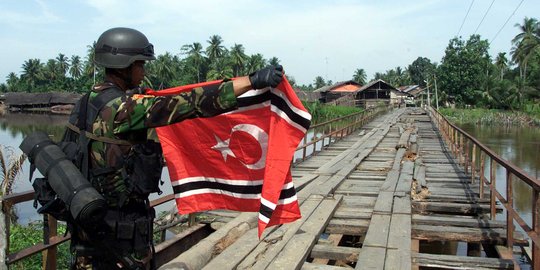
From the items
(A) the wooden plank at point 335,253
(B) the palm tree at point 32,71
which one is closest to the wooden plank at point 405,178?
(A) the wooden plank at point 335,253

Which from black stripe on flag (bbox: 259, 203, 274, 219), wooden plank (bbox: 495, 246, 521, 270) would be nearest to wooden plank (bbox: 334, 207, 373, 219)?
wooden plank (bbox: 495, 246, 521, 270)

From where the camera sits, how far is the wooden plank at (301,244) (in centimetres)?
389

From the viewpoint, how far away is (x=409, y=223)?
5195mm

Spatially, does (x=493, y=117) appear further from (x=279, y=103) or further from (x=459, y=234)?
(x=279, y=103)

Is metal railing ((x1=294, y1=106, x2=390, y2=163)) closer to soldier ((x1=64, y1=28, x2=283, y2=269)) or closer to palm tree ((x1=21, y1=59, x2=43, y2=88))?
soldier ((x1=64, y1=28, x2=283, y2=269))

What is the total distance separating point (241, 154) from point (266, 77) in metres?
1.10

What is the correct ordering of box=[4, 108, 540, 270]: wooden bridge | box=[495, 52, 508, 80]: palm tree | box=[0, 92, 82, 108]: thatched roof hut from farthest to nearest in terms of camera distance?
box=[495, 52, 508, 80]: palm tree
box=[0, 92, 82, 108]: thatched roof hut
box=[4, 108, 540, 270]: wooden bridge

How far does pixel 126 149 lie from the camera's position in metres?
2.28

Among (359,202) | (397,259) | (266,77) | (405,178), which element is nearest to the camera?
(266,77)

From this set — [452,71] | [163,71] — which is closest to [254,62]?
[163,71]

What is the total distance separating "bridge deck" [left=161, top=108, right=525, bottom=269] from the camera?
4.10 metres

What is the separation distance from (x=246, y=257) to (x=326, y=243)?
1167 mm

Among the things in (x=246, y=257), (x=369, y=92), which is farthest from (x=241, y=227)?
(x=369, y=92)

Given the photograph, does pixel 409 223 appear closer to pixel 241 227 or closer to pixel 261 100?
pixel 241 227
